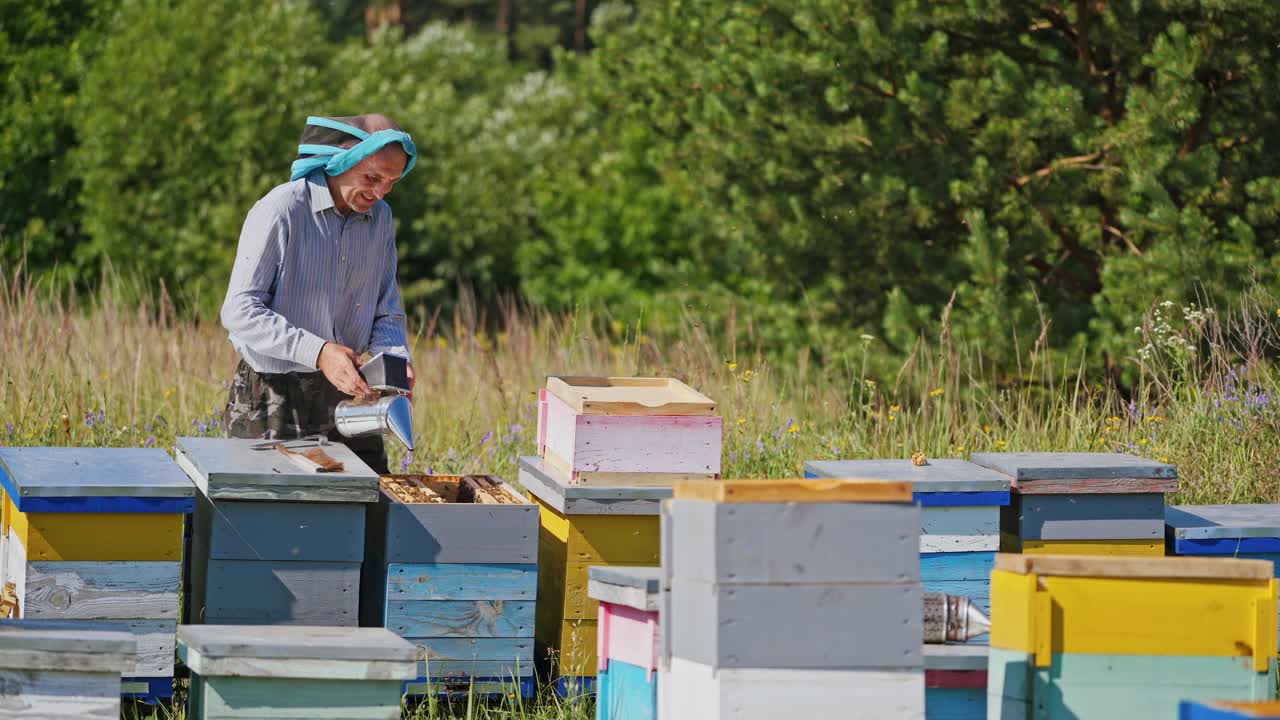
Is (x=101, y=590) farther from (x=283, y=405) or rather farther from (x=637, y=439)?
(x=637, y=439)

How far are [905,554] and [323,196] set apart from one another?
85.3 inches

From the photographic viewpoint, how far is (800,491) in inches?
117

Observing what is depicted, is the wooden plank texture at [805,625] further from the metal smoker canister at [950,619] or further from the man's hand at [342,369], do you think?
the man's hand at [342,369]

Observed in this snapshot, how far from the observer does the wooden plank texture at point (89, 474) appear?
3469 millimetres

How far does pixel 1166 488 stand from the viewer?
13.8 ft

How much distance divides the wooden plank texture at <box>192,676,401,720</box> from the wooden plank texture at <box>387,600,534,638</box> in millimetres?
663

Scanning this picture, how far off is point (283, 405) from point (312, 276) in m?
0.41

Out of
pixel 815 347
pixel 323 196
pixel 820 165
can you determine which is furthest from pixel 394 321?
pixel 815 347

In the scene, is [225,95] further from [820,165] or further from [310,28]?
[820,165]

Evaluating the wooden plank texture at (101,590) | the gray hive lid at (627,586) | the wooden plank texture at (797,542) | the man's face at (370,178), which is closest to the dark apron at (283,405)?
the man's face at (370,178)

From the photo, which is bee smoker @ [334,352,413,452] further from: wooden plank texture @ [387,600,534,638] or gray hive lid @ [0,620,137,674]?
gray hive lid @ [0,620,137,674]

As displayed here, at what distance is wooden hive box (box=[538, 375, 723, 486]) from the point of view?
13.1 ft

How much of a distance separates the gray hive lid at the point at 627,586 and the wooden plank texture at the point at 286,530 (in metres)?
0.61

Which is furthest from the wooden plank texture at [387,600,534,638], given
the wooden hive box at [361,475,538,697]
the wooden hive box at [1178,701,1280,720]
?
the wooden hive box at [1178,701,1280,720]
